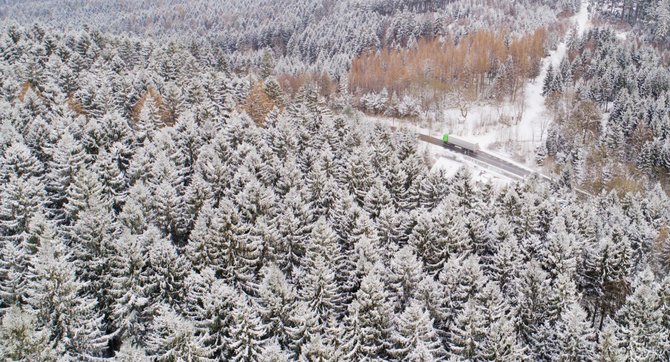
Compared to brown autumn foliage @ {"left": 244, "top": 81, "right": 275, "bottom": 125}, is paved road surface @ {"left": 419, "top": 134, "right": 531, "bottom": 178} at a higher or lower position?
lower

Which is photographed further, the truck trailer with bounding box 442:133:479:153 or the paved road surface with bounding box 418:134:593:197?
the truck trailer with bounding box 442:133:479:153

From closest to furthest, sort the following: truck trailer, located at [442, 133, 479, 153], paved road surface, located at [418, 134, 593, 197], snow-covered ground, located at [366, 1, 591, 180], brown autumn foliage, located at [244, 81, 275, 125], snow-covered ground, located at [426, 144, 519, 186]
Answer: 1. brown autumn foliage, located at [244, 81, 275, 125]
2. snow-covered ground, located at [426, 144, 519, 186]
3. paved road surface, located at [418, 134, 593, 197]
4. truck trailer, located at [442, 133, 479, 153]
5. snow-covered ground, located at [366, 1, 591, 180]

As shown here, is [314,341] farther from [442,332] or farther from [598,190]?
[598,190]

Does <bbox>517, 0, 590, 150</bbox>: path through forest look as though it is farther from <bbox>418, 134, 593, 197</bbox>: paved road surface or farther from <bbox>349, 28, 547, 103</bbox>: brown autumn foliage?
<bbox>418, 134, 593, 197</bbox>: paved road surface

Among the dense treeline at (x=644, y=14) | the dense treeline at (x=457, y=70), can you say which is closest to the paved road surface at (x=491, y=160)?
the dense treeline at (x=457, y=70)

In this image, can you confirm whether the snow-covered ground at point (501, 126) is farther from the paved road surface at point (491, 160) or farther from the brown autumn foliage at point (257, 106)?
the brown autumn foliage at point (257, 106)

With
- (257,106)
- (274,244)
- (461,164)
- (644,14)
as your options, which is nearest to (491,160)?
(461,164)

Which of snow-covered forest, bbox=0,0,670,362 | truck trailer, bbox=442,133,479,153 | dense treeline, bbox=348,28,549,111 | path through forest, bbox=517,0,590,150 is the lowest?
path through forest, bbox=517,0,590,150

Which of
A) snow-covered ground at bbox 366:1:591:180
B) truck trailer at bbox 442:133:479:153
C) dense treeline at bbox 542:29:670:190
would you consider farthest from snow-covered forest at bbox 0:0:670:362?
snow-covered ground at bbox 366:1:591:180
